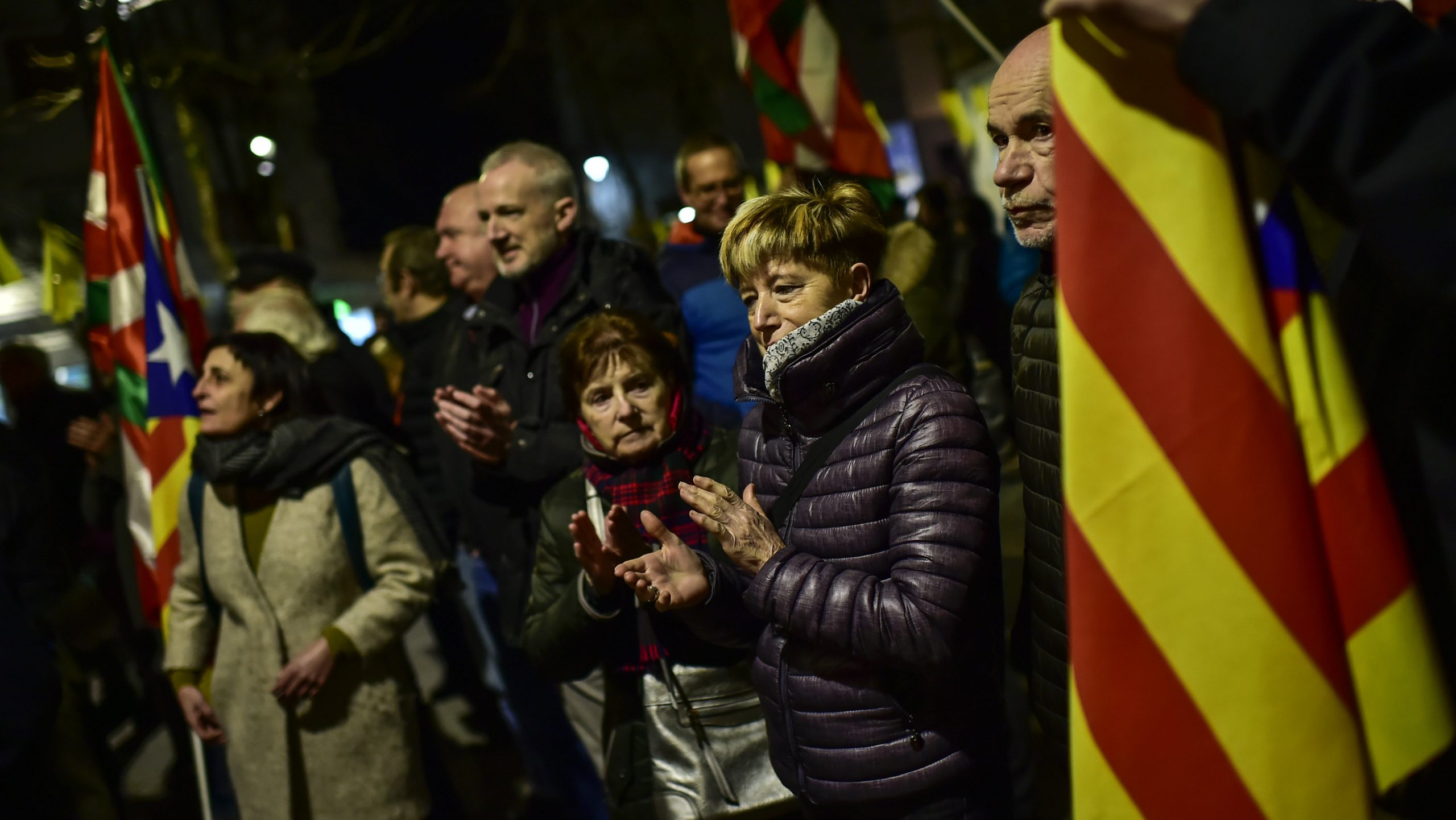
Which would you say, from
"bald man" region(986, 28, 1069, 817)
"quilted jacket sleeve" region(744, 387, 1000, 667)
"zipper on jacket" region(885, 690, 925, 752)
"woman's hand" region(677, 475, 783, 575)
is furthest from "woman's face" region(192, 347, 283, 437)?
"bald man" region(986, 28, 1069, 817)

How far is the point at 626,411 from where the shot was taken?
3025 mm

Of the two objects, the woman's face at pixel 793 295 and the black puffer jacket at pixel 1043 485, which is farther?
the woman's face at pixel 793 295

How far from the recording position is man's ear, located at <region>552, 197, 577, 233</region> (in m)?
4.19

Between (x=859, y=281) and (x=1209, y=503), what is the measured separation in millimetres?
1165

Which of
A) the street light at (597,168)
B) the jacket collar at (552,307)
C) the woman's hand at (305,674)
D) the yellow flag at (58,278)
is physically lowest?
the woman's hand at (305,674)

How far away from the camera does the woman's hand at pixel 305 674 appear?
3.48 meters

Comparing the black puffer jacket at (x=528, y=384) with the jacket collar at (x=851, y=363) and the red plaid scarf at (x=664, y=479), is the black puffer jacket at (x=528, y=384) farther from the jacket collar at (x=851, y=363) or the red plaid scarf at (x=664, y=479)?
the jacket collar at (x=851, y=363)

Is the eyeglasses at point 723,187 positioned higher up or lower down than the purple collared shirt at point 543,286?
higher up

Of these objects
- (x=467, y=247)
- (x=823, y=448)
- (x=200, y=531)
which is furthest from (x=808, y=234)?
(x=467, y=247)

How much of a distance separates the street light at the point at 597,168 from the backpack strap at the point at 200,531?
113ft

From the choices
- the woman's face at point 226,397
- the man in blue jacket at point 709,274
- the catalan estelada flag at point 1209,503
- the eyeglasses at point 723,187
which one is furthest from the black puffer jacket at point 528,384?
the catalan estelada flag at point 1209,503

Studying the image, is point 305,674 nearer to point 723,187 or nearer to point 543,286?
point 543,286

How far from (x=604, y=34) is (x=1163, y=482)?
29698 millimetres

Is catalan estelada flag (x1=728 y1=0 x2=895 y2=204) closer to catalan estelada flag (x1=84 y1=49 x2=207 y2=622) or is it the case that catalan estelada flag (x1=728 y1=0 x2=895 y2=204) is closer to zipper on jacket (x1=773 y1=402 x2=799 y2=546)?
catalan estelada flag (x1=84 y1=49 x2=207 y2=622)
